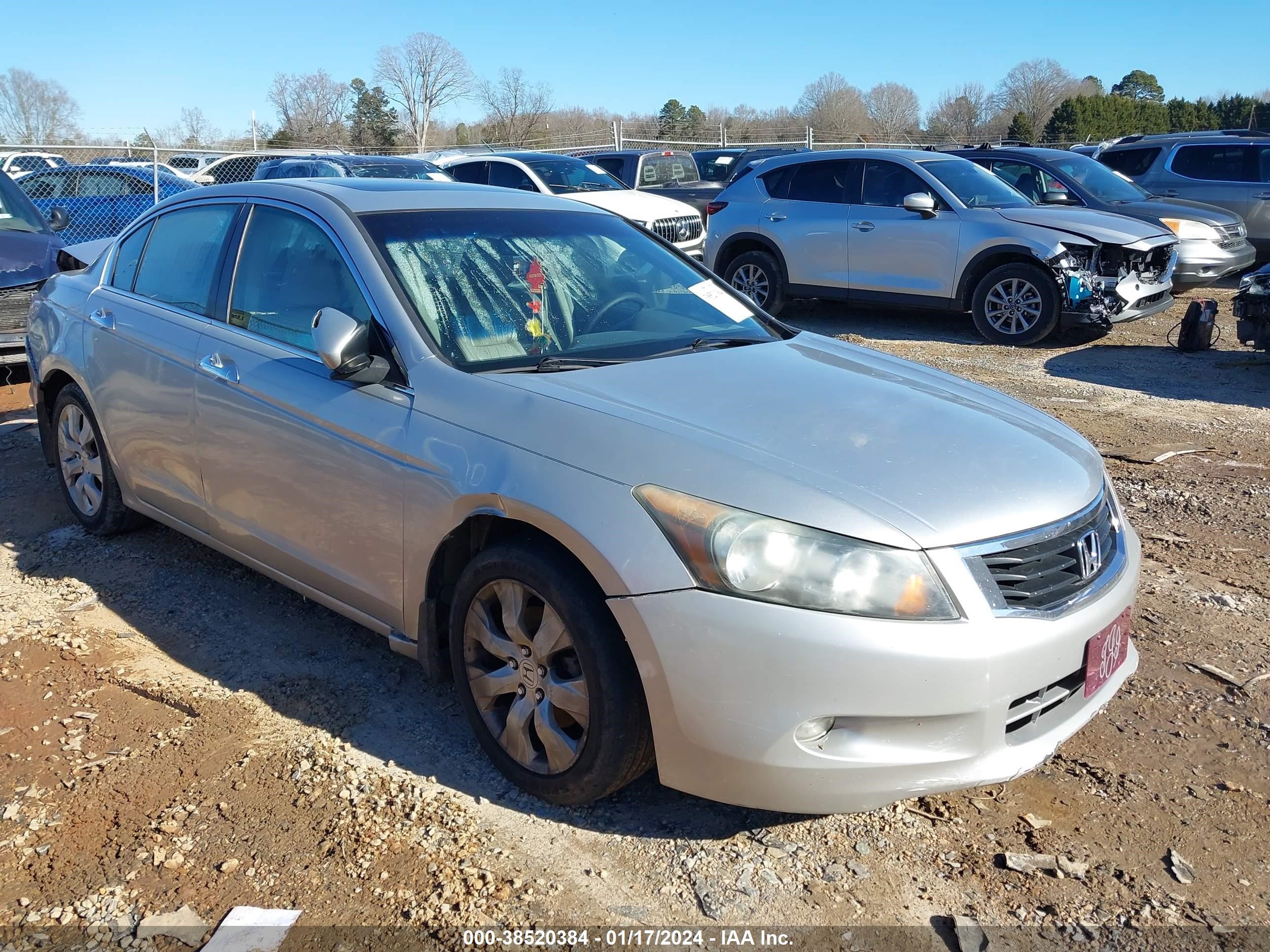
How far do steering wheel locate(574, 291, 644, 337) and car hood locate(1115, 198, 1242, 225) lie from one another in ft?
31.8

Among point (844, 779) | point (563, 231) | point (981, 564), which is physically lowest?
point (844, 779)

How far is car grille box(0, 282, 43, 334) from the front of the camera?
833 cm

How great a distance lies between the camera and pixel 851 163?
1125 centimetres

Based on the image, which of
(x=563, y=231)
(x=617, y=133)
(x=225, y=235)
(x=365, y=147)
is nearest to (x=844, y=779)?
(x=563, y=231)

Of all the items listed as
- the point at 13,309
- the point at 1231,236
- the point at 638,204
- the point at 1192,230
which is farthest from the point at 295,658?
the point at 1231,236

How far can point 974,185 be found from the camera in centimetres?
1075

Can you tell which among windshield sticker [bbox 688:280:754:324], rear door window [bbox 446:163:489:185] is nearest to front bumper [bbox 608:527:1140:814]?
windshield sticker [bbox 688:280:754:324]

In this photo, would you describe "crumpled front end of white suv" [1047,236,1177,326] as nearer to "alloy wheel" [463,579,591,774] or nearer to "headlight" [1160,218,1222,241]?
"headlight" [1160,218,1222,241]

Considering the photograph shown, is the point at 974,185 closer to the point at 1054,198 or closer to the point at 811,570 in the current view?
the point at 1054,198

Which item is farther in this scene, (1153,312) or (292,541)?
(1153,312)

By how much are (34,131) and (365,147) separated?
12424 mm

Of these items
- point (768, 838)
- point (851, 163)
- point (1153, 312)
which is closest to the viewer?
point (768, 838)

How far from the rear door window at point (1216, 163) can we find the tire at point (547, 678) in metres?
14.5

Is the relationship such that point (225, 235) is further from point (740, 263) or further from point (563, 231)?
point (740, 263)
